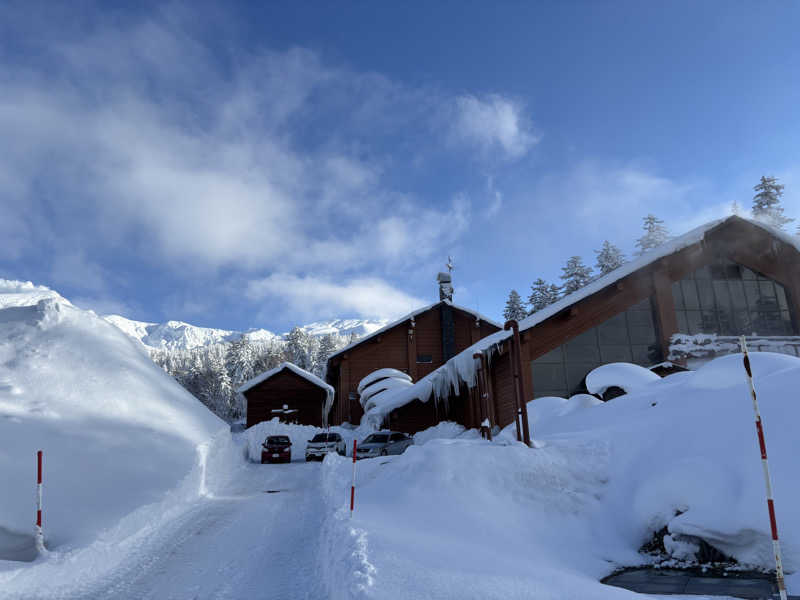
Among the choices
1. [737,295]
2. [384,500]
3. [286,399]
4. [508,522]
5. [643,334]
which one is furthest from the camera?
[286,399]

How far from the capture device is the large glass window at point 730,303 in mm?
20875

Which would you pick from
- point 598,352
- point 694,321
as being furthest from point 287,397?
point 694,321

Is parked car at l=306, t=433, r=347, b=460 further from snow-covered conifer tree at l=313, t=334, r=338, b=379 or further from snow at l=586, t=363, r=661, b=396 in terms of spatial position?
snow-covered conifer tree at l=313, t=334, r=338, b=379

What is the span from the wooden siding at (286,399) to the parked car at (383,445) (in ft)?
50.9

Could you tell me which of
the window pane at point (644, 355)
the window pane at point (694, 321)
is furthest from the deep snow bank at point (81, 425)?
the window pane at point (694, 321)

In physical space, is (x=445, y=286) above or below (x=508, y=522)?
above

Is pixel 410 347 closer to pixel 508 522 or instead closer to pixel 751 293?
pixel 751 293

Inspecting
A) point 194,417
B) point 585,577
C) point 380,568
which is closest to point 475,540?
point 585,577

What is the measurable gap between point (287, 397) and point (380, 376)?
24.6 ft

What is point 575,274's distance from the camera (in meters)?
48.8

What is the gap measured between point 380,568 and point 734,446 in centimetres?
443

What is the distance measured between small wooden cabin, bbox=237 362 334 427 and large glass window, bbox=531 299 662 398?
815 inches

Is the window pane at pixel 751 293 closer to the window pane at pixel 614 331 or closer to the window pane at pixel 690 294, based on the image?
the window pane at pixel 690 294

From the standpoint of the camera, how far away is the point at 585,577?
5.79 meters
